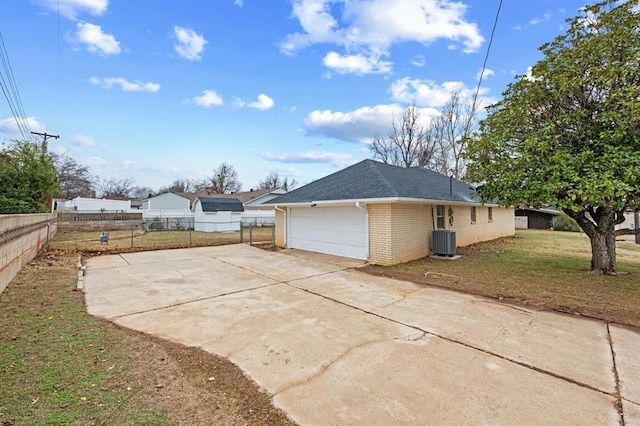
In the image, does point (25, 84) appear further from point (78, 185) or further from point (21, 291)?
point (78, 185)

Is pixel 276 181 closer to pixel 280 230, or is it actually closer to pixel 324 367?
pixel 280 230

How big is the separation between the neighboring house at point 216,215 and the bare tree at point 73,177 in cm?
1943

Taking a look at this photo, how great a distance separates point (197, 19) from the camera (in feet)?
33.2

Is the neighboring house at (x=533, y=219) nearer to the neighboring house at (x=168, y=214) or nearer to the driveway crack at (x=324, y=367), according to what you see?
the neighboring house at (x=168, y=214)

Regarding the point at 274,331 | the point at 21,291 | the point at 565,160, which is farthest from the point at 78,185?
the point at 565,160

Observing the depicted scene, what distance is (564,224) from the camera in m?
24.4

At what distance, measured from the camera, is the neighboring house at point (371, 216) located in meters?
9.35

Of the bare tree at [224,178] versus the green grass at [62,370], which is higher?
the bare tree at [224,178]

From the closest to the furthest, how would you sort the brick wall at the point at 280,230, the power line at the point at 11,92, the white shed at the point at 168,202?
the power line at the point at 11,92
the brick wall at the point at 280,230
the white shed at the point at 168,202

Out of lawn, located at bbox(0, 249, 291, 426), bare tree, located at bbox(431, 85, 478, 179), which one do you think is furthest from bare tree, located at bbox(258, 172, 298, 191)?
lawn, located at bbox(0, 249, 291, 426)

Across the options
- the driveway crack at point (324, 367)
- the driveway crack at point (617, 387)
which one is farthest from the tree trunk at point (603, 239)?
the driveway crack at point (324, 367)

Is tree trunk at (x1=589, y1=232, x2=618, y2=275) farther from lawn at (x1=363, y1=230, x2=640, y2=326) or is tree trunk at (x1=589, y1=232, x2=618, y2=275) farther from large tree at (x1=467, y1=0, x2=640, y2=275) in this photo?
lawn at (x1=363, y1=230, x2=640, y2=326)

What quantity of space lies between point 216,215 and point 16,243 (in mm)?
16256

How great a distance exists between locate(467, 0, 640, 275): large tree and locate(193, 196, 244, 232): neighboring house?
19.1 metres
